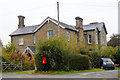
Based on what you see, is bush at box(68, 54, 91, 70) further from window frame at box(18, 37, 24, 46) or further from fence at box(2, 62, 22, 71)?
window frame at box(18, 37, 24, 46)

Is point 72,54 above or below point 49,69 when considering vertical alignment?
above

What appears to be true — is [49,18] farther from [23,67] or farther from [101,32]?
[101,32]

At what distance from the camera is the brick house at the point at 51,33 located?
2948cm

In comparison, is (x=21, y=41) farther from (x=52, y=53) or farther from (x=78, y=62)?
(x=78, y=62)

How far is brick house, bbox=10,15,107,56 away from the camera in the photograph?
→ 2948cm

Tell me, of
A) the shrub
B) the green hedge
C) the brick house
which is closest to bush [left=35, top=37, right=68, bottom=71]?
the green hedge

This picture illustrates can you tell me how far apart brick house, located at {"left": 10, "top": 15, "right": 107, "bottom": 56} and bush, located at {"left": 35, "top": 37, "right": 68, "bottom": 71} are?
9.06 metres

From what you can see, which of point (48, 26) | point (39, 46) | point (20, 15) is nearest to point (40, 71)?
point (39, 46)

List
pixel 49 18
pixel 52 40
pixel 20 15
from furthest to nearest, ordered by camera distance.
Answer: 1. pixel 20 15
2. pixel 49 18
3. pixel 52 40

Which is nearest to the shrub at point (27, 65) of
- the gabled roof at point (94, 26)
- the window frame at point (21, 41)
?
the window frame at point (21, 41)

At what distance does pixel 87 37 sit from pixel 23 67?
15075 mm

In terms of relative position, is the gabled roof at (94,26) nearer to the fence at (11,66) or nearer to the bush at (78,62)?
the bush at (78,62)

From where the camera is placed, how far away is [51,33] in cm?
2978

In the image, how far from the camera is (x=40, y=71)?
19.3 metres
